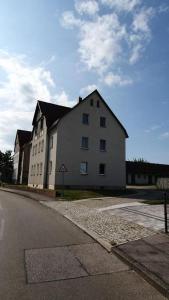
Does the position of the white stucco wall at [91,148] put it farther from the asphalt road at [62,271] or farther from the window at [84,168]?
the asphalt road at [62,271]

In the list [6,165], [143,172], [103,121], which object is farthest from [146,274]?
[6,165]

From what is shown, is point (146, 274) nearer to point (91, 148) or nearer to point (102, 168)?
point (91, 148)

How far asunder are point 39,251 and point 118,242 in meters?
2.22

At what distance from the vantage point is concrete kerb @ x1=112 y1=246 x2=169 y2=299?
15.0 ft

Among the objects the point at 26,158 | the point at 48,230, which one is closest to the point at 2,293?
the point at 48,230

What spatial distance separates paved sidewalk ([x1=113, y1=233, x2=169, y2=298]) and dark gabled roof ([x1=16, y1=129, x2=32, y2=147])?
53460mm

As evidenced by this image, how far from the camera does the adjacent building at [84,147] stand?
1281 inches

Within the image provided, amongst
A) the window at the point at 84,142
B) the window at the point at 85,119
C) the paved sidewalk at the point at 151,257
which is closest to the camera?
the paved sidewalk at the point at 151,257

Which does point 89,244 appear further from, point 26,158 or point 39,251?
point 26,158

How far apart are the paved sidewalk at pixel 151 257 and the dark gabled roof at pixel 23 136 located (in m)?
53.5

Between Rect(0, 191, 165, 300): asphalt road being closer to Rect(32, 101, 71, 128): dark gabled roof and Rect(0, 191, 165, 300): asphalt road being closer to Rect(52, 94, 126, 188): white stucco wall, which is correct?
Rect(52, 94, 126, 188): white stucco wall

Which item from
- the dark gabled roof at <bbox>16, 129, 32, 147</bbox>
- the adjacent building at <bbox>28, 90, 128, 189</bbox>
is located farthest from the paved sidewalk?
the dark gabled roof at <bbox>16, 129, 32, 147</bbox>

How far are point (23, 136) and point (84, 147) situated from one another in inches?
1180

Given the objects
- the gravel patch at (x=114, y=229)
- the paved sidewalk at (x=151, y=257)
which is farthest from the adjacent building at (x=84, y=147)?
the paved sidewalk at (x=151, y=257)
